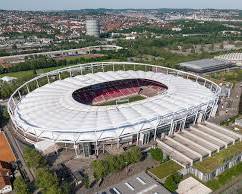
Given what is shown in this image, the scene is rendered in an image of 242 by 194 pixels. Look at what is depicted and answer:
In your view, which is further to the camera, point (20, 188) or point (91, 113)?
point (91, 113)

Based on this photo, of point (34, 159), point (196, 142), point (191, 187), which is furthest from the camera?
point (196, 142)

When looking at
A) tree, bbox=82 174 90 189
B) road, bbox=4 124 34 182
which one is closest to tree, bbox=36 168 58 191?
tree, bbox=82 174 90 189

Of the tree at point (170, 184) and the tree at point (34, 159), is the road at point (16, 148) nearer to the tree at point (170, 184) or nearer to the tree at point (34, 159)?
the tree at point (34, 159)

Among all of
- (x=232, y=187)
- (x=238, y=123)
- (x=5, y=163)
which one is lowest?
(x=232, y=187)

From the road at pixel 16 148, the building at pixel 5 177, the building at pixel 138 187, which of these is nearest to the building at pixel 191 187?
the building at pixel 138 187

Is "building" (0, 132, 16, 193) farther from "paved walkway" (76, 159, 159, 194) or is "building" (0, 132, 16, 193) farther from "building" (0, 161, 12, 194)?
"paved walkway" (76, 159, 159, 194)

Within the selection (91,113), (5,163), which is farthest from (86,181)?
(5,163)

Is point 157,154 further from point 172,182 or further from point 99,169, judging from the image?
point 99,169

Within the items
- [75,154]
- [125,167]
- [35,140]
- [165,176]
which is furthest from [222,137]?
[35,140]
